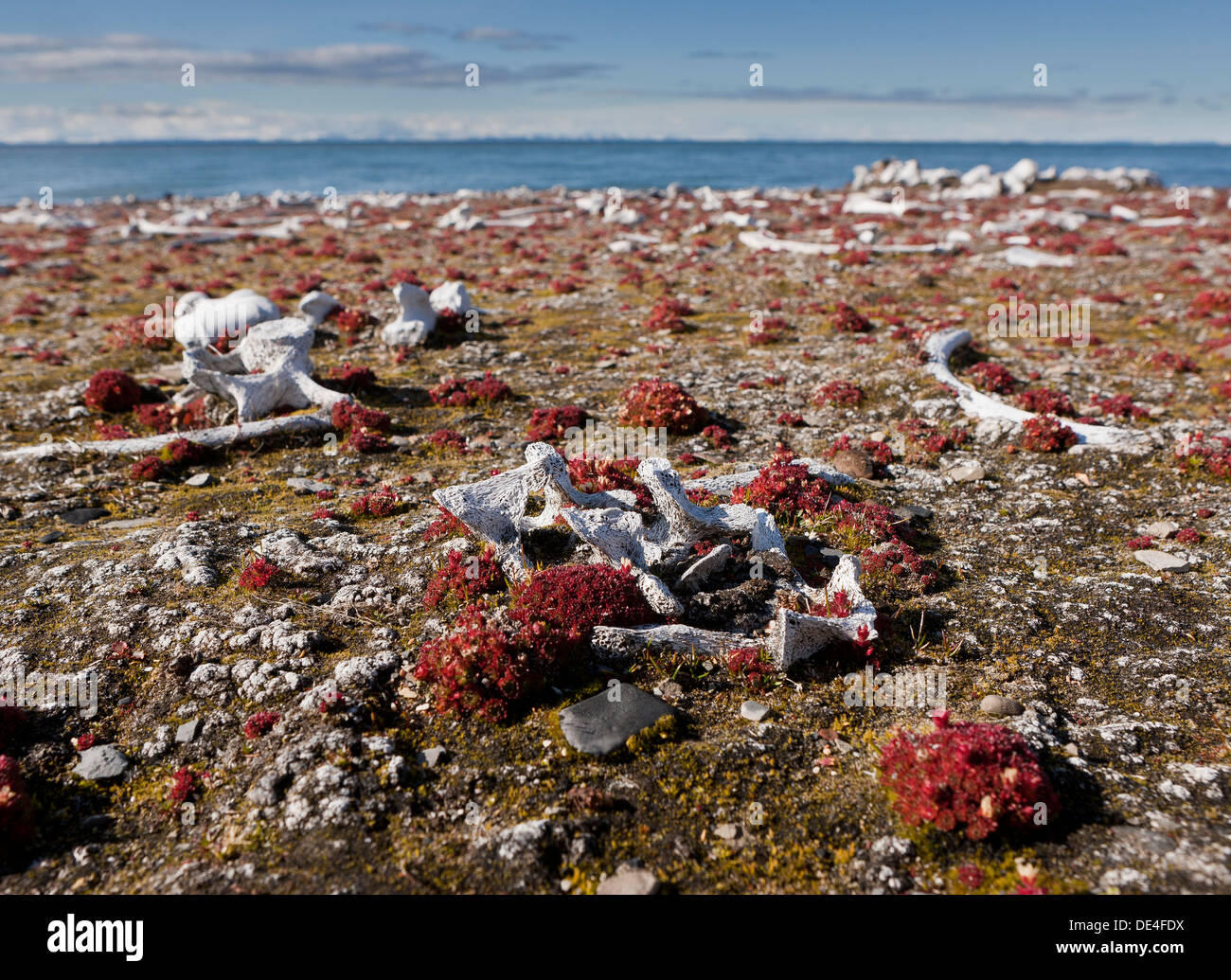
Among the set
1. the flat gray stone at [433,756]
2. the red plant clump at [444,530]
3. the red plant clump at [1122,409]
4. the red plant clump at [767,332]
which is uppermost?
the red plant clump at [767,332]

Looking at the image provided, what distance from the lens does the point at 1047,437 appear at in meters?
13.8

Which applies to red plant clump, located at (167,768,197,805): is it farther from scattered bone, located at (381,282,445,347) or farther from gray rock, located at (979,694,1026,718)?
scattered bone, located at (381,282,445,347)

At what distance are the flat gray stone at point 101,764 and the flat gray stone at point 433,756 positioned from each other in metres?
2.99

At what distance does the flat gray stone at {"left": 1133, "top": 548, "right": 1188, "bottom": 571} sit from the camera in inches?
400

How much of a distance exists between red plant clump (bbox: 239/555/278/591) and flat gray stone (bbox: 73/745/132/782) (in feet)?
8.62

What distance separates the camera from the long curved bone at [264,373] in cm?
1494

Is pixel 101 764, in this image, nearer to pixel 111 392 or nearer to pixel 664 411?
pixel 664 411

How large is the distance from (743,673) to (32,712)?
788cm

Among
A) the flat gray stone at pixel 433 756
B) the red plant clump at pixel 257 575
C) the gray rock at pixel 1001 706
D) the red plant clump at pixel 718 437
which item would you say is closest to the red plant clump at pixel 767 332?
the red plant clump at pixel 718 437

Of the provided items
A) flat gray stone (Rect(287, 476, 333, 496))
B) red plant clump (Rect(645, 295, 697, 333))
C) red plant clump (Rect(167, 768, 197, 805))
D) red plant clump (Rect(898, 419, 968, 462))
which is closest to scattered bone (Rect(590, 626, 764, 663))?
red plant clump (Rect(167, 768, 197, 805))

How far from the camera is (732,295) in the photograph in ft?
94.0

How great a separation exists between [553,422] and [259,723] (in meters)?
9.26

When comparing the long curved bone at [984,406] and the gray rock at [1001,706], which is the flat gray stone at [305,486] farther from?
the long curved bone at [984,406]
